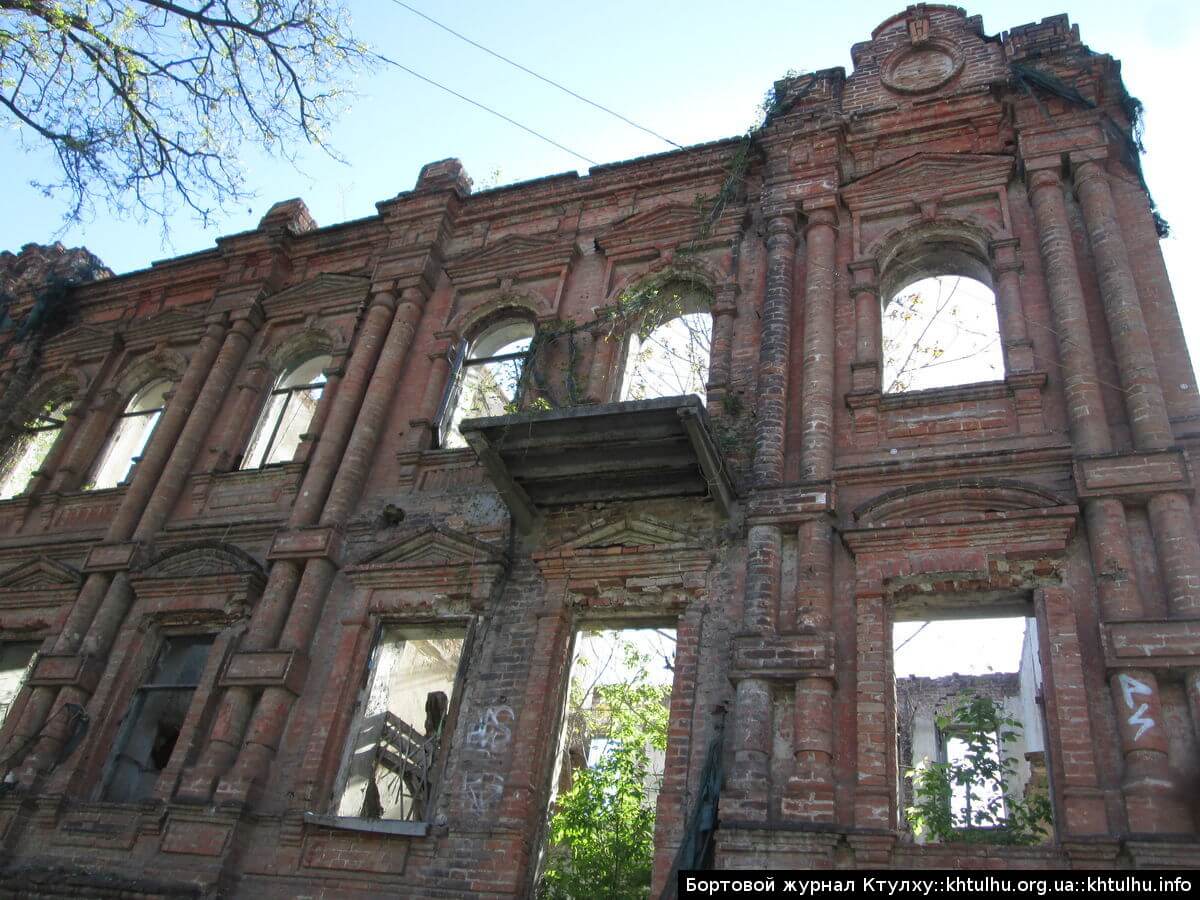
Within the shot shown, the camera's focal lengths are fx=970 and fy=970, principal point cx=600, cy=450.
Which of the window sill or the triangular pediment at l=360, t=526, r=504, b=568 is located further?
the triangular pediment at l=360, t=526, r=504, b=568

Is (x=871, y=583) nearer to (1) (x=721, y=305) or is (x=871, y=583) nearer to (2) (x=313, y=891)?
(1) (x=721, y=305)

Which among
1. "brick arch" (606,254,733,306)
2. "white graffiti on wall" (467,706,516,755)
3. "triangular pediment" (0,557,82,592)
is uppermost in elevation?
"brick arch" (606,254,733,306)

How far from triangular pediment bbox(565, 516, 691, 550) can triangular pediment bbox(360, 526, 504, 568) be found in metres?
0.96

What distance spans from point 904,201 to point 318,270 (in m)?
8.21

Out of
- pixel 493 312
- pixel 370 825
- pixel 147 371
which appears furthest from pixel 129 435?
pixel 370 825

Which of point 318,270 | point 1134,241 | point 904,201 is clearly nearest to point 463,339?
point 318,270

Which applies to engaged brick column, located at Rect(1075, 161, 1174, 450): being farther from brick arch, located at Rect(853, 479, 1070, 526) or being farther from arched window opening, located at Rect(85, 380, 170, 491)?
arched window opening, located at Rect(85, 380, 170, 491)

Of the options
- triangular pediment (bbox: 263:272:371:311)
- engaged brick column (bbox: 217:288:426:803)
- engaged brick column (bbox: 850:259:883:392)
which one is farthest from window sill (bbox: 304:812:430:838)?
triangular pediment (bbox: 263:272:371:311)

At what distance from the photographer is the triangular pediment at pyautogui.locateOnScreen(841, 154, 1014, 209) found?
1030cm

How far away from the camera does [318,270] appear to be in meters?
14.1

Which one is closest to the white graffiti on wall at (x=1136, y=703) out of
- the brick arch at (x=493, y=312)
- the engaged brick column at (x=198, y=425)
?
the brick arch at (x=493, y=312)

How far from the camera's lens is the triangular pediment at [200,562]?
35.0ft

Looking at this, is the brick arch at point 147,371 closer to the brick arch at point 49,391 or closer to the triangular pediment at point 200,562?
the brick arch at point 49,391

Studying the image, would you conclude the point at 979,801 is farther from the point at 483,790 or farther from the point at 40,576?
the point at 40,576
